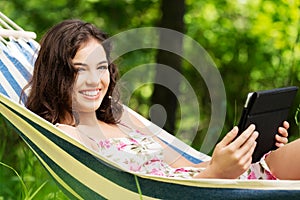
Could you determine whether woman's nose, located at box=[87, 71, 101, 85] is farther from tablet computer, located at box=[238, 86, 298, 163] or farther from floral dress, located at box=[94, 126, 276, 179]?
tablet computer, located at box=[238, 86, 298, 163]

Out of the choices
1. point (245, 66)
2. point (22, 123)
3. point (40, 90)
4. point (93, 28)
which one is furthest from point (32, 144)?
point (245, 66)

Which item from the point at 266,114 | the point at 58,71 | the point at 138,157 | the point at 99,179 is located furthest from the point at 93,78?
the point at 266,114

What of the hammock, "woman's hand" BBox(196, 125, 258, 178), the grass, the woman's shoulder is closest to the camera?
the hammock

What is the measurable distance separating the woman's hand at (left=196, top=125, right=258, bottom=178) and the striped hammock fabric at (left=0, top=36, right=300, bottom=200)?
0.47 ft

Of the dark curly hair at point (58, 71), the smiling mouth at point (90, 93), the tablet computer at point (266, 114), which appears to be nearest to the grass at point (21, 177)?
the dark curly hair at point (58, 71)

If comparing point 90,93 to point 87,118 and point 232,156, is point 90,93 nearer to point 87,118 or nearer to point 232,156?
point 87,118

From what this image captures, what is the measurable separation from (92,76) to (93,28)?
0.19 meters

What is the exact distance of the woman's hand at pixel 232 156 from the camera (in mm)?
2021

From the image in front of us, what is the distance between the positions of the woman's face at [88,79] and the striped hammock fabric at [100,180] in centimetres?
23

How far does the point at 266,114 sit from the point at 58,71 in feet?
2.27

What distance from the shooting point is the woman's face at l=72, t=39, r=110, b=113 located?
8.00ft

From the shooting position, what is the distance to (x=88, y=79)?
2.44m

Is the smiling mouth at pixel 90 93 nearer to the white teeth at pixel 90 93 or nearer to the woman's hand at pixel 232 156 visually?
the white teeth at pixel 90 93

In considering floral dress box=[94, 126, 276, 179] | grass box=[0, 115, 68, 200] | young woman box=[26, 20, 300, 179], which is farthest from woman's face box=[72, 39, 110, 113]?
grass box=[0, 115, 68, 200]
